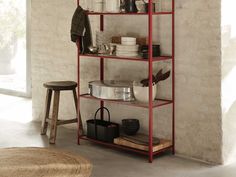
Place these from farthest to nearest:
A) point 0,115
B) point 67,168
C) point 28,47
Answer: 1. point 28,47
2. point 0,115
3. point 67,168

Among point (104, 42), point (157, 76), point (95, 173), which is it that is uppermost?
point (104, 42)

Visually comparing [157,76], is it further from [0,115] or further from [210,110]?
[0,115]

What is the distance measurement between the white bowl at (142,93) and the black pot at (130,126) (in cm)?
34

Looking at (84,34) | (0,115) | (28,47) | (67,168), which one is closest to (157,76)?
(84,34)

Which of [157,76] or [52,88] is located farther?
[52,88]

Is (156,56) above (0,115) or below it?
above

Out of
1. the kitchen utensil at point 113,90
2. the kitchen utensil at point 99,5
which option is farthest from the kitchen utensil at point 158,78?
the kitchen utensil at point 99,5

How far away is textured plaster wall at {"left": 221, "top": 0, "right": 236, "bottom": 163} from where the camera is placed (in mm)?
4617

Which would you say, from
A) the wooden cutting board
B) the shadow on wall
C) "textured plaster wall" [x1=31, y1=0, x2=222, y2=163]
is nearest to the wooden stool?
"textured plaster wall" [x1=31, y1=0, x2=222, y2=163]

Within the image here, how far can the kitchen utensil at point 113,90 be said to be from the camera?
16.5 feet

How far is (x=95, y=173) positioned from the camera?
4.50 m

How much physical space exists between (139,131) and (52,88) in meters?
1.03

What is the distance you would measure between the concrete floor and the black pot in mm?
216

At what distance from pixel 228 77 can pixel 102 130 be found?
1391 mm
